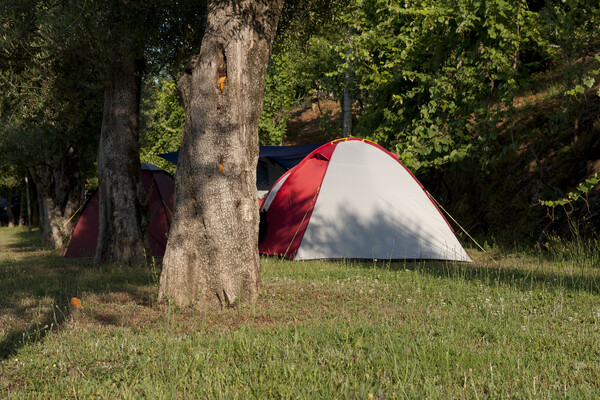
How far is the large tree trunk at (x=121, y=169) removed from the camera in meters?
11.2

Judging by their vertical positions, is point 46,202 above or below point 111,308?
above

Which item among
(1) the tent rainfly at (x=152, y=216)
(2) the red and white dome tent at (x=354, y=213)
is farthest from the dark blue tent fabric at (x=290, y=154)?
(1) the tent rainfly at (x=152, y=216)

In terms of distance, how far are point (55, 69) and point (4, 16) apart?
3.24 m

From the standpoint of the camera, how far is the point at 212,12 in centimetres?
685

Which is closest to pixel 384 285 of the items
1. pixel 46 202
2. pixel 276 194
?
pixel 276 194

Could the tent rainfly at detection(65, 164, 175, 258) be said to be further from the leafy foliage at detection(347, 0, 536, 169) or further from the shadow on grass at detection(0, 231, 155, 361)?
the leafy foliage at detection(347, 0, 536, 169)

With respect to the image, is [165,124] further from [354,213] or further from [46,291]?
[46,291]

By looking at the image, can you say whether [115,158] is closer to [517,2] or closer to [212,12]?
[212,12]

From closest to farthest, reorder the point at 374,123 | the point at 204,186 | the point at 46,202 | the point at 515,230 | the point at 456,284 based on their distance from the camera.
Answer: the point at 204,186 → the point at 456,284 → the point at 515,230 → the point at 374,123 → the point at 46,202

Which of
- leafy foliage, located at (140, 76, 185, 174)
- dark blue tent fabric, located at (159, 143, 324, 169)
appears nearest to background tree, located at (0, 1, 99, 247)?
dark blue tent fabric, located at (159, 143, 324, 169)

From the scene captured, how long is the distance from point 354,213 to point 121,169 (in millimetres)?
4815

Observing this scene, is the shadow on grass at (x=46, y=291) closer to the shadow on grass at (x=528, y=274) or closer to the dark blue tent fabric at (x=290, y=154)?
the shadow on grass at (x=528, y=274)

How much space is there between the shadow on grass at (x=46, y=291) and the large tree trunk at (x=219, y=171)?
93 cm

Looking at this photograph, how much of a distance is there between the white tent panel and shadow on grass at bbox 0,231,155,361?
368 centimetres
